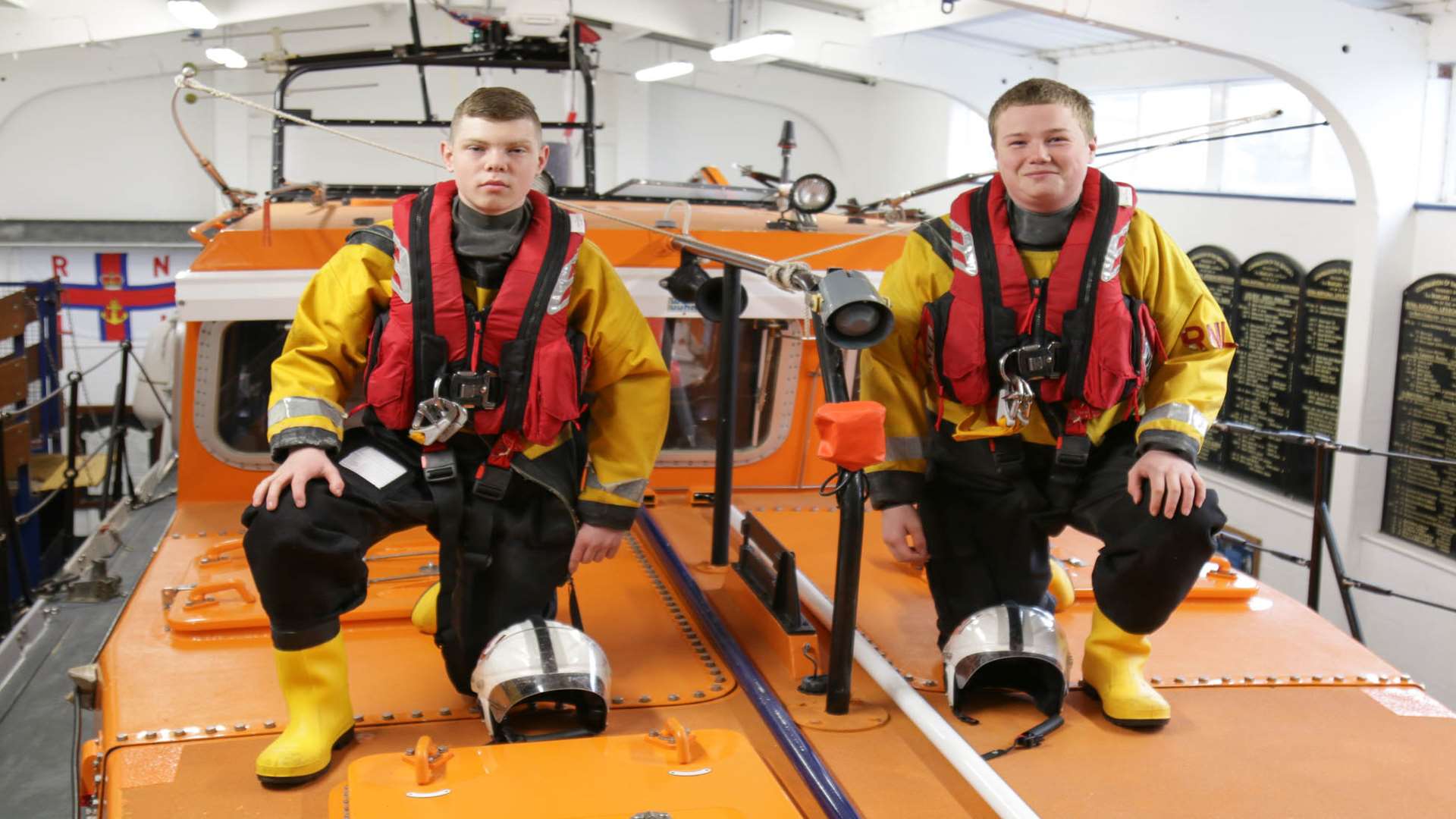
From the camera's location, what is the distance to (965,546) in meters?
2.85

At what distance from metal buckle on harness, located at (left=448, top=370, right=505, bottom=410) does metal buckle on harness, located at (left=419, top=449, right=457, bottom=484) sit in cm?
12

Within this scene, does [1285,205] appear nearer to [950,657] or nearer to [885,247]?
[885,247]

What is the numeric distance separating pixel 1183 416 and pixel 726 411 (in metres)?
1.33

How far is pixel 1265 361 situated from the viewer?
26.3ft

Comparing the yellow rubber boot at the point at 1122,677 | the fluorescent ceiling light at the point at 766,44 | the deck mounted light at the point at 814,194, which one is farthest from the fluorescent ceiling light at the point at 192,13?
the yellow rubber boot at the point at 1122,677

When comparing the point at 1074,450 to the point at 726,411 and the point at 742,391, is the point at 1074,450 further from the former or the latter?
the point at 742,391

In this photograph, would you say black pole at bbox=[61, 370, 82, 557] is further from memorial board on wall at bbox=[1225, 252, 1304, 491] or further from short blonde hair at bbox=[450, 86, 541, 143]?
memorial board on wall at bbox=[1225, 252, 1304, 491]

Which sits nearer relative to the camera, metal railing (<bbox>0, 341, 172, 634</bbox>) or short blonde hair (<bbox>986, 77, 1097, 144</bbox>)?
short blonde hair (<bbox>986, 77, 1097, 144</bbox>)

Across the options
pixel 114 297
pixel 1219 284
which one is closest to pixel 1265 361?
pixel 1219 284

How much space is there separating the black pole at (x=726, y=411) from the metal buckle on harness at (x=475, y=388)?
957mm

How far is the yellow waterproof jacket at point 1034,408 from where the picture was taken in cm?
258

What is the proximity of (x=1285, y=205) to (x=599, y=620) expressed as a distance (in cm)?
615

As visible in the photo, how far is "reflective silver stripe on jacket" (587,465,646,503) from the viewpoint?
2.66m

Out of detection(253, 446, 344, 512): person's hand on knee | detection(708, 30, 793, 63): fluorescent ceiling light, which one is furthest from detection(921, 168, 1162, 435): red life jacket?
detection(708, 30, 793, 63): fluorescent ceiling light
